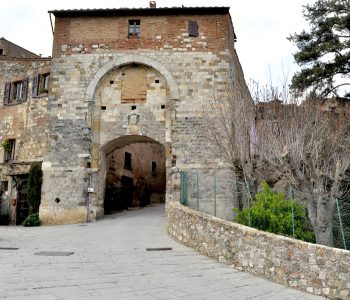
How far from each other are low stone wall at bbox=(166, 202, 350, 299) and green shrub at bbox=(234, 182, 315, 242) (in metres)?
1.37

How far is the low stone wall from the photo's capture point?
614cm

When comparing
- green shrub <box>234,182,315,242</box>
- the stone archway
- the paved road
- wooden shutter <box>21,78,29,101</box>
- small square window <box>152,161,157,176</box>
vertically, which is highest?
wooden shutter <box>21,78,29,101</box>

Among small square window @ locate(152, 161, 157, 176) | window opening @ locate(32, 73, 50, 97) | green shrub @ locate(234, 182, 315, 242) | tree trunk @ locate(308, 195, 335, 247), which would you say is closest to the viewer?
tree trunk @ locate(308, 195, 335, 247)

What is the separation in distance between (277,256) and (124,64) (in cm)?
1217

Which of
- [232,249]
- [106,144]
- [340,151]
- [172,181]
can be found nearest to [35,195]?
[106,144]

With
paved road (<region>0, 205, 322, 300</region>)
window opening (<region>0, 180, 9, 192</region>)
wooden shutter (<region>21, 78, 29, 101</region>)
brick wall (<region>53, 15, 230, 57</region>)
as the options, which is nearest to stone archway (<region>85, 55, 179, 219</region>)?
brick wall (<region>53, 15, 230, 57</region>)

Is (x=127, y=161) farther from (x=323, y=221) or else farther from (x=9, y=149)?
(x=323, y=221)

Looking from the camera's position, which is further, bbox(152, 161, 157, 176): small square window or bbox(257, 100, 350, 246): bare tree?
bbox(152, 161, 157, 176): small square window

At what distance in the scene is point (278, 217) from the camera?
30.4 feet

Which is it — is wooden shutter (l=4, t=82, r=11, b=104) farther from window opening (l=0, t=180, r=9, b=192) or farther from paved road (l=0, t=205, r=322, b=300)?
paved road (l=0, t=205, r=322, b=300)

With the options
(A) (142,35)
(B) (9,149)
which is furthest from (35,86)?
(A) (142,35)

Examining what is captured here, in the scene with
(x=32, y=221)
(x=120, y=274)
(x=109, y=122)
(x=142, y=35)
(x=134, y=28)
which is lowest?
(x=120, y=274)

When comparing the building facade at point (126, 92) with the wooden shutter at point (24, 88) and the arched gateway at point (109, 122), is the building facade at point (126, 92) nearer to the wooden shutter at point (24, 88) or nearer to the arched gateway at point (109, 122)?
the arched gateway at point (109, 122)

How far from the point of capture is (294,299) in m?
5.87
